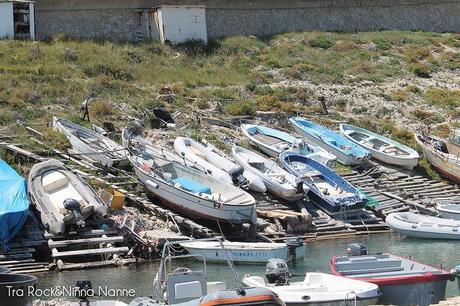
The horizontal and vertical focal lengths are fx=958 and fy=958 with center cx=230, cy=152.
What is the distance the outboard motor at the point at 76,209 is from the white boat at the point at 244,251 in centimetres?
311

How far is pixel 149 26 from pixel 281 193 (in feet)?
66.5

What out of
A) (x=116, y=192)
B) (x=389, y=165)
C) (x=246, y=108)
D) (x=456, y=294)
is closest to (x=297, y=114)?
(x=246, y=108)

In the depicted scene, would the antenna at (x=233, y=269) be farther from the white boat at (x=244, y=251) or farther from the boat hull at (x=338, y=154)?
the boat hull at (x=338, y=154)

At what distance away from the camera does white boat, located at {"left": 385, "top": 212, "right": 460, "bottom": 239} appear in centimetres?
3175

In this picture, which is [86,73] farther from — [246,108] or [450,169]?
[450,169]

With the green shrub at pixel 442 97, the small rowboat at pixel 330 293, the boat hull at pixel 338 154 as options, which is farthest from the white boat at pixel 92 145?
the green shrub at pixel 442 97

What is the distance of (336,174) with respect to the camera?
3622 cm

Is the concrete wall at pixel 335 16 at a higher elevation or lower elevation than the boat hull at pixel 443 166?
higher

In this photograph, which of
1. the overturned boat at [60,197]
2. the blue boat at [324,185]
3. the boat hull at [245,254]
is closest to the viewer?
the boat hull at [245,254]

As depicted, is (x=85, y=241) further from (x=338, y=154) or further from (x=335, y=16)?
(x=335, y=16)

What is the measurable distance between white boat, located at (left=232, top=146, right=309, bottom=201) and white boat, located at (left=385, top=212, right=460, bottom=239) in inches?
133

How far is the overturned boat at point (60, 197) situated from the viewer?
2784 cm

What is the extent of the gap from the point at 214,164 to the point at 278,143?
506cm

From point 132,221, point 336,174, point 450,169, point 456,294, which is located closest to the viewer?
point 456,294
